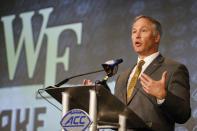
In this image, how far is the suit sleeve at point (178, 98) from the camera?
7.29 feet

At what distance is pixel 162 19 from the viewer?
3791 millimetres

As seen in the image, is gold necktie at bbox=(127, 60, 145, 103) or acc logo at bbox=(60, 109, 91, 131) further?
gold necktie at bbox=(127, 60, 145, 103)

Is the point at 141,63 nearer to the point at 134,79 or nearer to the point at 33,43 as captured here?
the point at 134,79

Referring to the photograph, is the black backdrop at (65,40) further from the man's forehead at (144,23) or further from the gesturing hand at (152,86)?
the gesturing hand at (152,86)

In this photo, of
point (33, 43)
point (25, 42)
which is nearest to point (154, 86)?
point (33, 43)

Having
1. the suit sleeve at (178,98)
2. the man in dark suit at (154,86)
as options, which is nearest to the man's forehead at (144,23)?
the man in dark suit at (154,86)

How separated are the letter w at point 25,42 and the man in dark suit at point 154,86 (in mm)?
1905

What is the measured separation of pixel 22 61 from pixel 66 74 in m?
0.67

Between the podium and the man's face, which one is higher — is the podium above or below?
below

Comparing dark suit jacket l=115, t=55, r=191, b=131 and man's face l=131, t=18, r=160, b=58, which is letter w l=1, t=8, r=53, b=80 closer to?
man's face l=131, t=18, r=160, b=58

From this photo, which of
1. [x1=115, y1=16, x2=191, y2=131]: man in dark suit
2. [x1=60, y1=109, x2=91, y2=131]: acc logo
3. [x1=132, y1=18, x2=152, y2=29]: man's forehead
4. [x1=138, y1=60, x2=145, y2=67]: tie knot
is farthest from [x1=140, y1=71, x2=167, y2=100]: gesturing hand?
[x1=132, y1=18, x2=152, y2=29]: man's forehead

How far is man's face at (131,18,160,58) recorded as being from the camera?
281 centimetres

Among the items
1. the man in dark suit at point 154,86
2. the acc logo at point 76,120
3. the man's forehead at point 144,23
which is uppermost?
the man's forehead at point 144,23

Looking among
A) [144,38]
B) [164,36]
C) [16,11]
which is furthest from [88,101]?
[16,11]
